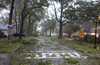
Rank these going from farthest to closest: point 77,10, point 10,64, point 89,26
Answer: point 89,26 < point 77,10 < point 10,64

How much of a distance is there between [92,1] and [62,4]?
1387 cm

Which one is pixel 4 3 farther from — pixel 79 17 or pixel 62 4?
pixel 62 4

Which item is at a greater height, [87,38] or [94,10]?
[94,10]

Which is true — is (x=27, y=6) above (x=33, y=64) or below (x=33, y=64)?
above

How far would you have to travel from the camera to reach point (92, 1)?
2133cm

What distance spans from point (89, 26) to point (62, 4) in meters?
17.1

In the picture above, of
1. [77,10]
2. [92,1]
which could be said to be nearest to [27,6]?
[77,10]

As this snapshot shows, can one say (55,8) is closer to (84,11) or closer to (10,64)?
(84,11)

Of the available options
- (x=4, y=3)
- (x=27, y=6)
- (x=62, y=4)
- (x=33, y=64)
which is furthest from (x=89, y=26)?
(x=33, y=64)

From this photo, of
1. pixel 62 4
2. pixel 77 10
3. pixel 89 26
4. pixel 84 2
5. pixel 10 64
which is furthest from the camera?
pixel 89 26

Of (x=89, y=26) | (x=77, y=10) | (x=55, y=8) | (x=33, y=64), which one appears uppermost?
(x=55, y=8)

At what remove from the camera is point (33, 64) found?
20.1 feet

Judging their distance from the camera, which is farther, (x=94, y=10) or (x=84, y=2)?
(x=84, y=2)

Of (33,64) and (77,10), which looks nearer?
(33,64)
